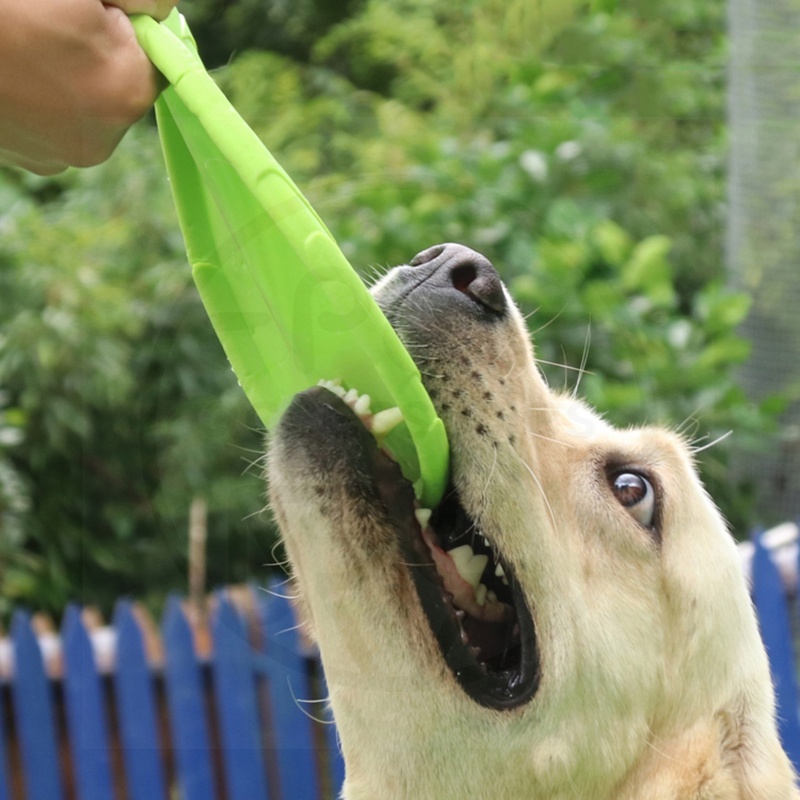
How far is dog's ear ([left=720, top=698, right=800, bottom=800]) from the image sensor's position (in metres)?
2.10

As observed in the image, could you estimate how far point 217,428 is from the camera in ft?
8.66

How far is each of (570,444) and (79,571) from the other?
3892 mm

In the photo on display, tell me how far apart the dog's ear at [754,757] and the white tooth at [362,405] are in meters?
1.00

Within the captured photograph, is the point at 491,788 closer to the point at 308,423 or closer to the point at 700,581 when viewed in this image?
the point at 700,581

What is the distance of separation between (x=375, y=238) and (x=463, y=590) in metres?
0.96

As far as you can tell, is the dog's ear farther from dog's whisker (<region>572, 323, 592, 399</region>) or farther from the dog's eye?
dog's whisker (<region>572, 323, 592, 399</region>)

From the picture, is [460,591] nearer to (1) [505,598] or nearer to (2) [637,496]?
(1) [505,598]

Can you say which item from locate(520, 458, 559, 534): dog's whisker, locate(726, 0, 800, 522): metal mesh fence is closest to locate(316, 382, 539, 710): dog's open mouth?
locate(520, 458, 559, 534): dog's whisker

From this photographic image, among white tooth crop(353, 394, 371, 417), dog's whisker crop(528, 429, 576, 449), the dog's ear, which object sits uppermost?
white tooth crop(353, 394, 371, 417)

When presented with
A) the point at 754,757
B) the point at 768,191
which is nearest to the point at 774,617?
the point at 768,191

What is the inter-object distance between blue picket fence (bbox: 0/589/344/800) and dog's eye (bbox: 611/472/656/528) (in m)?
2.37

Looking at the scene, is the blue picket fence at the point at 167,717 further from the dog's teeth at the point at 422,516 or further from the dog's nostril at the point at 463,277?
the dog's nostril at the point at 463,277

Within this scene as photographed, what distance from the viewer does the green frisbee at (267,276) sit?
69.7 inches

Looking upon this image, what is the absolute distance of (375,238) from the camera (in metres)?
2.61
